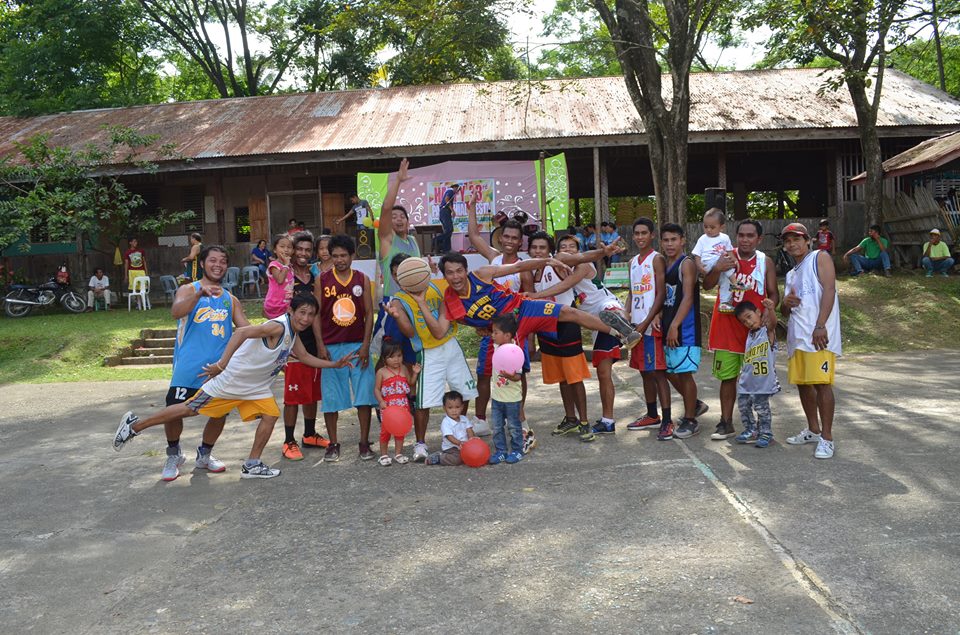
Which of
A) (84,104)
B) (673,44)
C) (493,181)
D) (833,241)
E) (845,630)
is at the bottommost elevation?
(845,630)

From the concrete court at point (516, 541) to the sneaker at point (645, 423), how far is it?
7.7 inches

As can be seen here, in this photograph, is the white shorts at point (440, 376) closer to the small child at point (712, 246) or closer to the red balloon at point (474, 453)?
the red balloon at point (474, 453)

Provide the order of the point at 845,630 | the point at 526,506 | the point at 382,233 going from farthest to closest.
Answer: the point at 382,233 < the point at 526,506 < the point at 845,630

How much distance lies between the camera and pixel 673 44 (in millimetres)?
12289

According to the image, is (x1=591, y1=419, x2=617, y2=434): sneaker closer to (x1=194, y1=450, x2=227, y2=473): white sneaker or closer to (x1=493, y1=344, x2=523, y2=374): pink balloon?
(x1=493, y1=344, x2=523, y2=374): pink balloon

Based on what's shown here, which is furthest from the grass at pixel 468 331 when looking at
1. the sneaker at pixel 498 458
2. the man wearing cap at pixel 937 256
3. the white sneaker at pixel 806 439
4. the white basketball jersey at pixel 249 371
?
the white basketball jersey at pixel 249 371

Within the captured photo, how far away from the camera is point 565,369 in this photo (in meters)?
6.20

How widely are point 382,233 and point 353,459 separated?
6.18 feet

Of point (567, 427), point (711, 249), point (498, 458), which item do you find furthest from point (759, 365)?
point (498, 458)

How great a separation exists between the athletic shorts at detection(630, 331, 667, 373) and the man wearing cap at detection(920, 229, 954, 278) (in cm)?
1170

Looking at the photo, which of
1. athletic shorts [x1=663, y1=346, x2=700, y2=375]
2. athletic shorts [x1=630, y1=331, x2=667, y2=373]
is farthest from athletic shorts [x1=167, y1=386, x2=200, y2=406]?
athletic shorts [x1=663, y1=346, x2=700, y2=375]

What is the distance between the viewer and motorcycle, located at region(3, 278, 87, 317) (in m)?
16.9

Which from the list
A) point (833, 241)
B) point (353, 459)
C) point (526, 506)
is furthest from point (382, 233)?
point (833, 241)

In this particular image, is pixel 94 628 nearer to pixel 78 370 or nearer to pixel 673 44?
pixel 78 370
